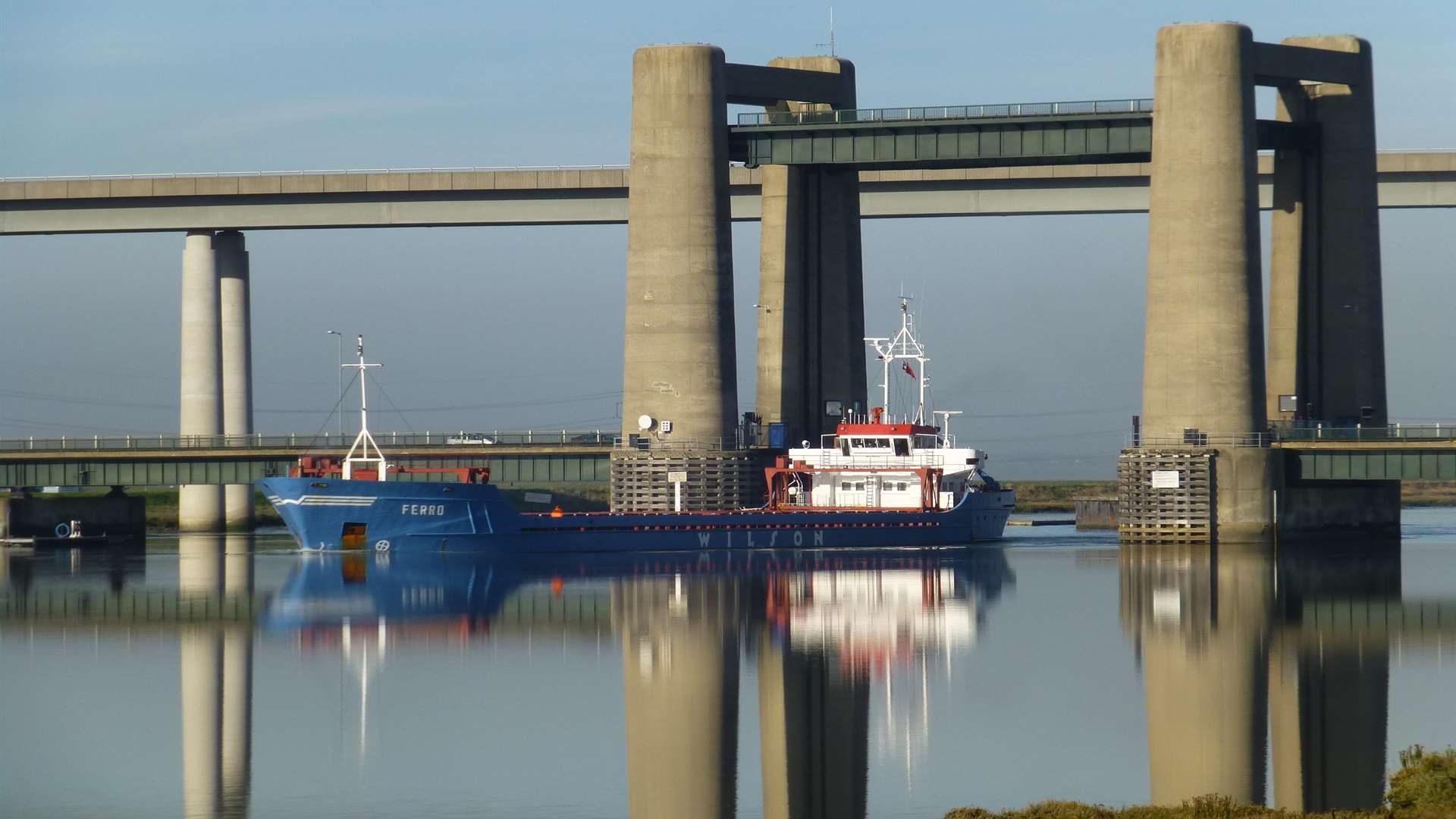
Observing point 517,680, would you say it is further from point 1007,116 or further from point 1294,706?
point 1007,116

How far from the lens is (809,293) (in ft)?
359

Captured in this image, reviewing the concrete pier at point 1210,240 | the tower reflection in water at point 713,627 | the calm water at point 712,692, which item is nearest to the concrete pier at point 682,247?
the tower reflection in water at point 713,627

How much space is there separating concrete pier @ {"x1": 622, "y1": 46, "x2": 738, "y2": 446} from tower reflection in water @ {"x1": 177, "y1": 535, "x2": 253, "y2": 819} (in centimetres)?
2689

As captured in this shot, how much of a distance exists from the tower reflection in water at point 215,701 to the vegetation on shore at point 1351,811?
1249 cm

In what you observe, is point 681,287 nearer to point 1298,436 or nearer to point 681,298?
point 681,298

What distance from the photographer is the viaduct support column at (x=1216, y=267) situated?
91250mm

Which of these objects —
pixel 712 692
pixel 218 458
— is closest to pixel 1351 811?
pixel 712 692

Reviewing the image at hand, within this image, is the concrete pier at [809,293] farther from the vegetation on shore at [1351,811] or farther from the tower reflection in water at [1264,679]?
the vegetation on shore at [1351,811]

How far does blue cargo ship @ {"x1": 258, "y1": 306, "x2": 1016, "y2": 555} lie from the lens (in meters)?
89.3

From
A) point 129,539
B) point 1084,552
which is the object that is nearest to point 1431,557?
point 1084,552

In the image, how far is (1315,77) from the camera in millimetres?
98875

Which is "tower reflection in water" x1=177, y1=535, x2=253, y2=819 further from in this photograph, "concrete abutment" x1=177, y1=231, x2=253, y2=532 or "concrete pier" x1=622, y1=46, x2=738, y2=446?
"concrete abutment" x1=177, y1=231, x2=253, y2=532

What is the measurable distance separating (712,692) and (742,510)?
56.4m

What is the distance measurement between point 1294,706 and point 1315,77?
214 feet
